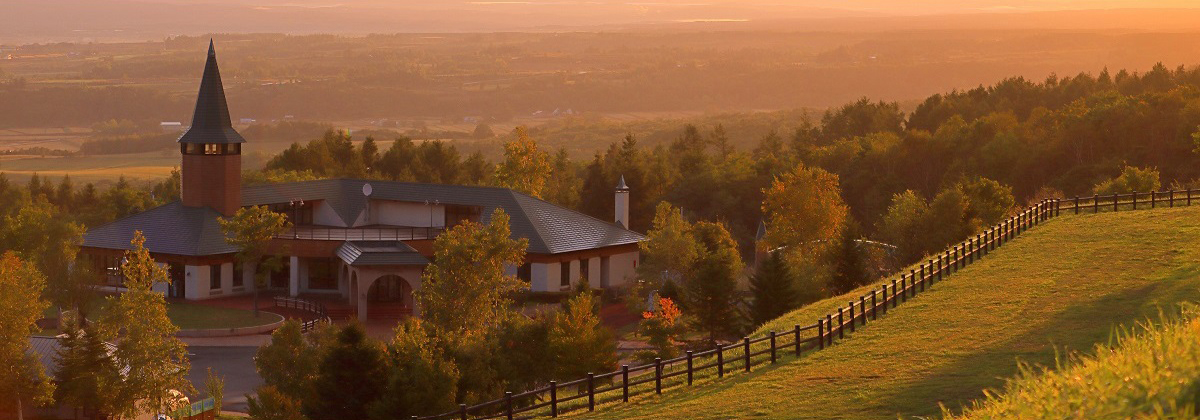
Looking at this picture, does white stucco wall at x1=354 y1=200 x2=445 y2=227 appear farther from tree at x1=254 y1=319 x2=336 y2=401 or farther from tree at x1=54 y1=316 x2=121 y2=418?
tree at x1=254 y1=319 x2=336 y2=401

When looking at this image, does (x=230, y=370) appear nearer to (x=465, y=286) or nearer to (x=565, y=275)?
(x=465, y=286)

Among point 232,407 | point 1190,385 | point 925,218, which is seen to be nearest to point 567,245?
point 925,218

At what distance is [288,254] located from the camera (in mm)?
67250

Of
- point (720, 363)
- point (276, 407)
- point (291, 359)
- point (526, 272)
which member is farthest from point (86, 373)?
point (526, 272)

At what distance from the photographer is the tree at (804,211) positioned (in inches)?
2346

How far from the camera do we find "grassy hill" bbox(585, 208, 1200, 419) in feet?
83.4

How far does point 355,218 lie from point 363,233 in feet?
13.1

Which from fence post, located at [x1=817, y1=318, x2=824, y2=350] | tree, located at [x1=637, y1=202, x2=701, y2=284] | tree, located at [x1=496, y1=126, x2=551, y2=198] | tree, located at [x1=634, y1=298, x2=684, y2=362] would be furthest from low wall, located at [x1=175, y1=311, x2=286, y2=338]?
fence post, located at [x1=817, y1=318, x2=824, y2=350]

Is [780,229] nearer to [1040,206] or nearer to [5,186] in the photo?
[1040,206]

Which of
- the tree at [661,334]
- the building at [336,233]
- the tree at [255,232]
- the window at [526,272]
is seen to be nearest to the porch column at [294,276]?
the building at [336,233]

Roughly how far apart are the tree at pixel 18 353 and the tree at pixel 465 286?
11068 mm

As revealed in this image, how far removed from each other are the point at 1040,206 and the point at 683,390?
75.7 ft

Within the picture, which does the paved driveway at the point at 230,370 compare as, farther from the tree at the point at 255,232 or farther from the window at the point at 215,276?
the window at the point at 215,276

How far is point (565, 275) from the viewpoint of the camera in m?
68.6
